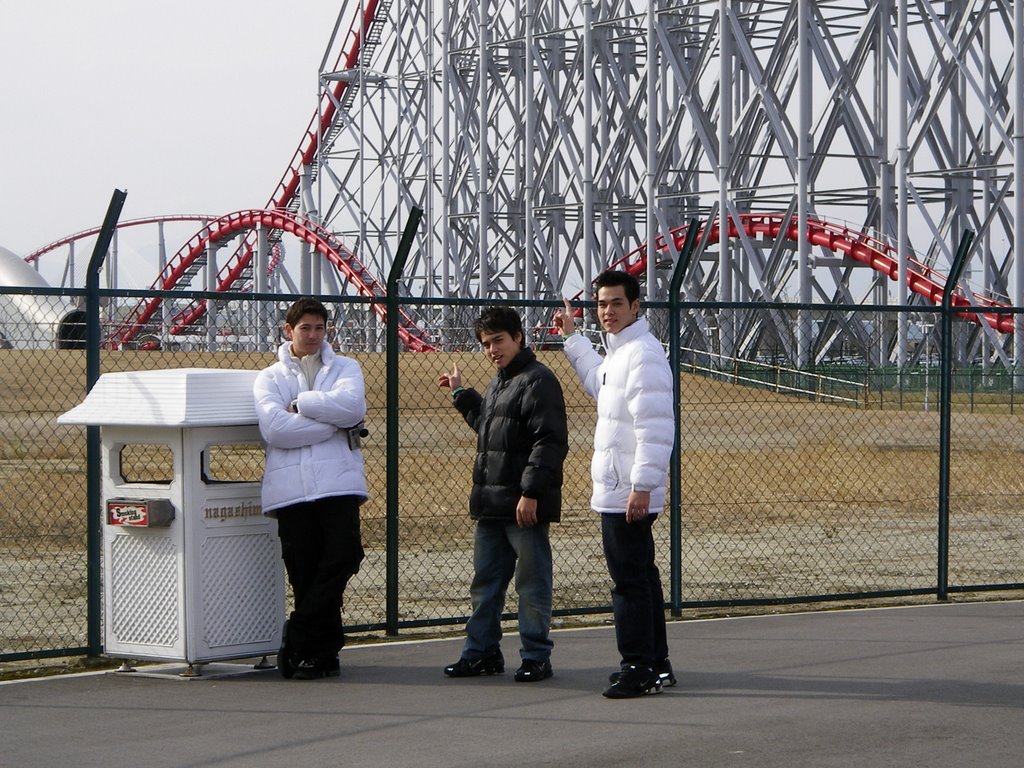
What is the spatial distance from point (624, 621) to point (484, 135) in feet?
133

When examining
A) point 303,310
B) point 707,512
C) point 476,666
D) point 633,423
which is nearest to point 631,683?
point 476,666

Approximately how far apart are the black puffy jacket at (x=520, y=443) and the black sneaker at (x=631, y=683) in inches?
29.3

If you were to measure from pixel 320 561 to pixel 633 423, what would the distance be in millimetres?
1617

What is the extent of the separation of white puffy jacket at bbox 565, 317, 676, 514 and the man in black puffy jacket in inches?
11.4

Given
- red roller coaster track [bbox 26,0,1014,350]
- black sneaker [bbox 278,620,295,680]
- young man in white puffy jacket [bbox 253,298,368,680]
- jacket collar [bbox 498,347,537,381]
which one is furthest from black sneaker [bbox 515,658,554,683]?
red roller coaster track [bbox 26,0,1014,350]

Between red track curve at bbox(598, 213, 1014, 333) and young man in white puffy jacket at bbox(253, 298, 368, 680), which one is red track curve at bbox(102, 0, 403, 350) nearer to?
red track curve at bbox(598, 213, 1014, 333)

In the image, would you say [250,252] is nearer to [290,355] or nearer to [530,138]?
[530,138]

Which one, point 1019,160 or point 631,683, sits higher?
point 1019,160

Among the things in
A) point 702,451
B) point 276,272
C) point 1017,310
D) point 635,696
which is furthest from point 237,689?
point 276,272

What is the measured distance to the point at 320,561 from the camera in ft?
24.1

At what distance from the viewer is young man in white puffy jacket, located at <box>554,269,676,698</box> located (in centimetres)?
668

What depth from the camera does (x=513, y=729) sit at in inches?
248

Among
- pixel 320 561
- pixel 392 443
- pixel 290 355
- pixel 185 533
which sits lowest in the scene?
pixel 320 561

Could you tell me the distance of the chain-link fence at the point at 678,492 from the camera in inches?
406
